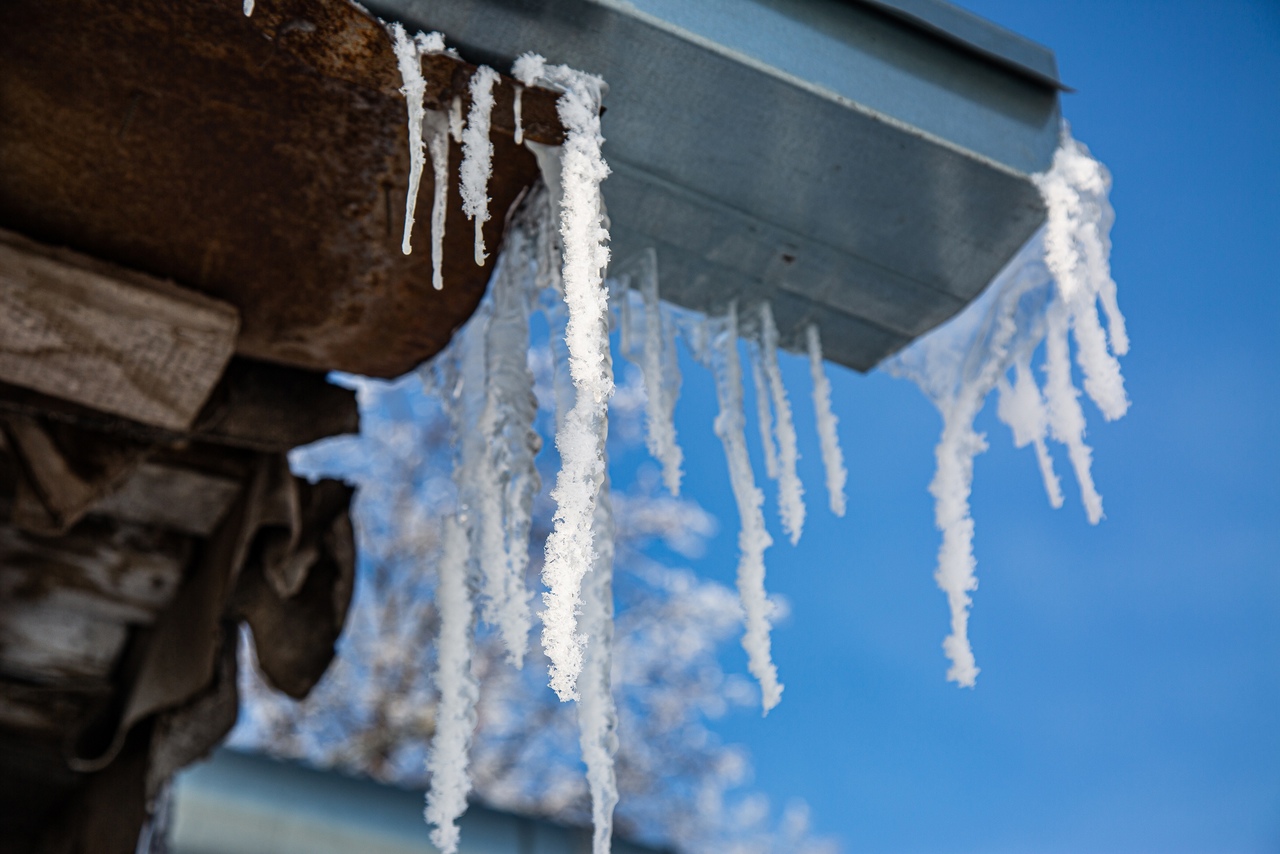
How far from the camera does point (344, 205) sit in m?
1.85

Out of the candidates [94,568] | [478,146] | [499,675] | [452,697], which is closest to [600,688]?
[452,697]

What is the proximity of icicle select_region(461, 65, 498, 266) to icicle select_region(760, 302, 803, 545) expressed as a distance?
2.33ft

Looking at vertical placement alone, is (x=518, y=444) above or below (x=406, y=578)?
below

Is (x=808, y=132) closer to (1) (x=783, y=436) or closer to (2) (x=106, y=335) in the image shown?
(1) (x=783, y=436)

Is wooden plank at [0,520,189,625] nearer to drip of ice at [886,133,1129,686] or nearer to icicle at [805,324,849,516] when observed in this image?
icicle at [805,324,849,516]

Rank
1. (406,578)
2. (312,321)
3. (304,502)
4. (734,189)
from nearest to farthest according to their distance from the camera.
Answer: (734,189), (312,321), (304,502), (406,578)

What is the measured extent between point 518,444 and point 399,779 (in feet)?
33.1

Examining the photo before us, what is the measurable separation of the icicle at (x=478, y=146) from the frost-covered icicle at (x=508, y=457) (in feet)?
1.16

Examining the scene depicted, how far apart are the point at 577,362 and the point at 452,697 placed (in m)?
0.86

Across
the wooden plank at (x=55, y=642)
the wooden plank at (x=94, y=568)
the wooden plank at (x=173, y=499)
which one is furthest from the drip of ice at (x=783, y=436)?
the wooden plank at (x=55, y=642)

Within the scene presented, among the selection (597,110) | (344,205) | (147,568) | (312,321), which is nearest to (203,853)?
(147,568)

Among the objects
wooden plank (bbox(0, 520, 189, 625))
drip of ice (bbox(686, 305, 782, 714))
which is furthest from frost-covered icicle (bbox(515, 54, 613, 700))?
wooden plank (bbox(0, 520, 189, 625))

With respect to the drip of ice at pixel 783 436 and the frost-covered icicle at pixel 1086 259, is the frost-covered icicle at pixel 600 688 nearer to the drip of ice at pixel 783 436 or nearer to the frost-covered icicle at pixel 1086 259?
the drip of ice at pixel 783 436

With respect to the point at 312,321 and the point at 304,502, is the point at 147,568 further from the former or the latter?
the point at 312,321
